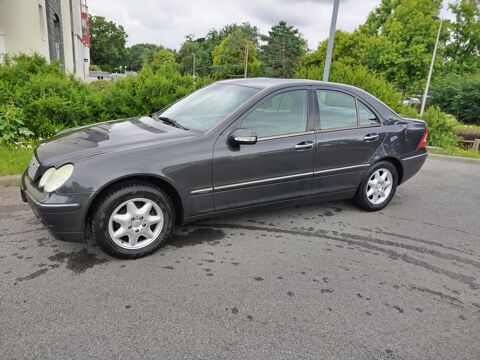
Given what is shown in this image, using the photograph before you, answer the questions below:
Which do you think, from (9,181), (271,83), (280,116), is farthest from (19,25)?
(280,116)

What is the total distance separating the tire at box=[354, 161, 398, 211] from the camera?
182 inches

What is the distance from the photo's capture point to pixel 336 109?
4.26m

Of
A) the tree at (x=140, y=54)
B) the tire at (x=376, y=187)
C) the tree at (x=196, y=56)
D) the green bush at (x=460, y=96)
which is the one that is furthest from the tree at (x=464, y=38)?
the tree at (x=140, y=54)

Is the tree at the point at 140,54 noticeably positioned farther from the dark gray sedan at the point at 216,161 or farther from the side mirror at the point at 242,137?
the side mirror at the point at 242,137

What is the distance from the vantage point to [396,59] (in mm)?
33969

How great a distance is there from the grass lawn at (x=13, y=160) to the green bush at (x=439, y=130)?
9757 mm

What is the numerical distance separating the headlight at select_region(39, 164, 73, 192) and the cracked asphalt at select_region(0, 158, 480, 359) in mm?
646

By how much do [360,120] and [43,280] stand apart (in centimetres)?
360

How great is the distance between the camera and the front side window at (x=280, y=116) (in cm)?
371

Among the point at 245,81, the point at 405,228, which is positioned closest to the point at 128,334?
the point at 245,81

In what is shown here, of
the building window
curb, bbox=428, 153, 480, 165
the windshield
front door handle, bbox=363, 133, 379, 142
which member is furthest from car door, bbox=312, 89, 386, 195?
the building window

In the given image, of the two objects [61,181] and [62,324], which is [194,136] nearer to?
[61,181]

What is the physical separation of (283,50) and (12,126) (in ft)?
169

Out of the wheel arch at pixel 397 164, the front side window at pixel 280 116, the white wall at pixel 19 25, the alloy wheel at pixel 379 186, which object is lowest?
the alloy wheel at pixel 379 186
